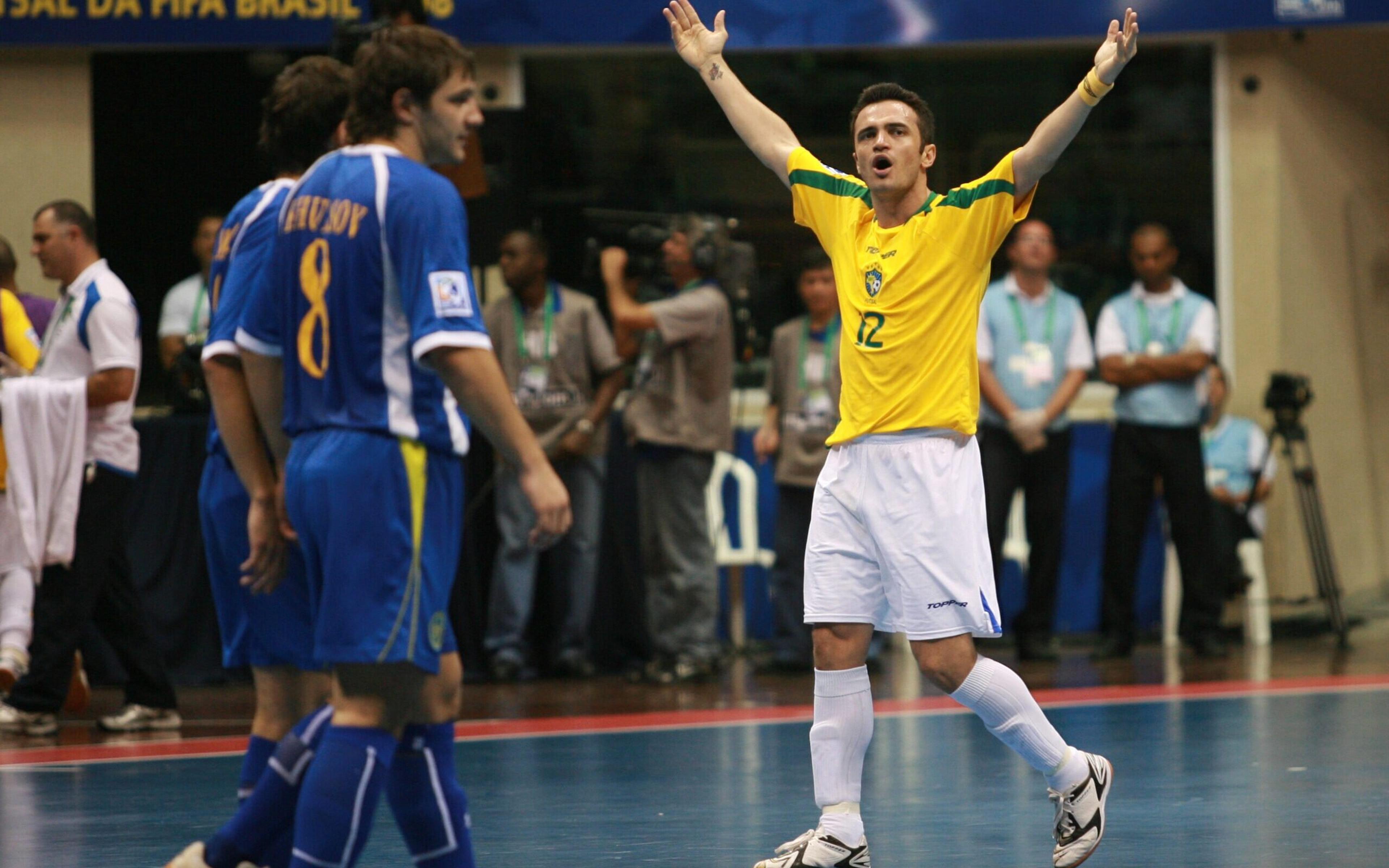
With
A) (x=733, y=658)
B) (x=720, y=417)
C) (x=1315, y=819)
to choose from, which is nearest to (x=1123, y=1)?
(x=720, y=417)

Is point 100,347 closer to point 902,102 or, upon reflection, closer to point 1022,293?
point 902,102

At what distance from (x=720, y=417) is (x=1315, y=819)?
15.0 ft

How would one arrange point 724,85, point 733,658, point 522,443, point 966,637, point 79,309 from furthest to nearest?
point 733,658, point 79,309, point 724,85, point 966,637, point 522,443

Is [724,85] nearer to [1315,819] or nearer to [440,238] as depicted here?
[440,238]

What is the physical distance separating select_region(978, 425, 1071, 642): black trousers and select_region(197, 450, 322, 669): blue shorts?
590 centimetres

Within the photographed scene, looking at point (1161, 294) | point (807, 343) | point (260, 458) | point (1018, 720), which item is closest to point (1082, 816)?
point (1018, 720)

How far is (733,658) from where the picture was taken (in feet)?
34.2

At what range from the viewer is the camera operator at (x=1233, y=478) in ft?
35.1

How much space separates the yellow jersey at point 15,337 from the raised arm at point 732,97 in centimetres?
404

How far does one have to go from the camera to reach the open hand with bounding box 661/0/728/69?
5352 millimetres

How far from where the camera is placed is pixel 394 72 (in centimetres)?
378

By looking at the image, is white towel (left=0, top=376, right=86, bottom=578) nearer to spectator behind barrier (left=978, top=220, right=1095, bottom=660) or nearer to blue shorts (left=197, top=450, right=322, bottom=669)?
blue shorts (left=197, top=450, right=322, bottom=669)

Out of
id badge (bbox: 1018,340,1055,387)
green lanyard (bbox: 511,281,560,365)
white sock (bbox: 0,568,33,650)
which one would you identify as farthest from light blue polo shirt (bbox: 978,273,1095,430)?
white sock (bbox: 0,568,33,650)

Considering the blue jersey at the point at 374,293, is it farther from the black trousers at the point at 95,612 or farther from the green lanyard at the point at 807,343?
the green lanyard at the point at 807,343
